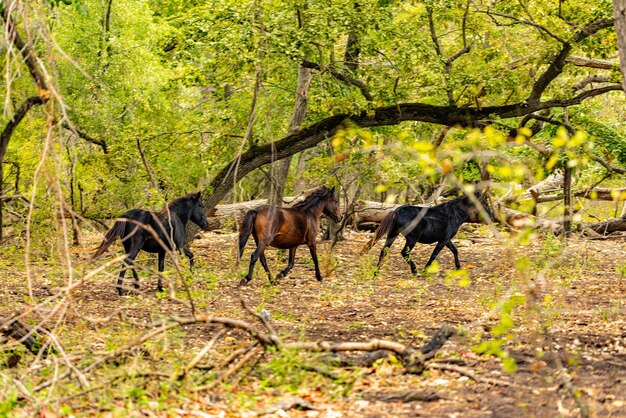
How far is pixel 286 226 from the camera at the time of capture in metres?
15.6

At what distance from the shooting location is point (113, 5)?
66.5ft

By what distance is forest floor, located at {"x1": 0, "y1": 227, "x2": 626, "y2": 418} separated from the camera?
20.8ft

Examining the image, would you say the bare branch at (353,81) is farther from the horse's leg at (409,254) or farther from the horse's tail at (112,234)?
the horse's tail at (112,234)

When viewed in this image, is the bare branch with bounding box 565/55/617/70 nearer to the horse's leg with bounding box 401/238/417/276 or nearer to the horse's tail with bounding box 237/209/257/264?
the horse's leg with bounding box 401/238/417/276

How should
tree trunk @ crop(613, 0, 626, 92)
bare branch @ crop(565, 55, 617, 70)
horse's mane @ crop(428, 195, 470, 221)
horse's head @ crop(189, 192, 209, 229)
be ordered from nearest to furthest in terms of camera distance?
1. tree trunk @ crop(613, 0, 626, 92)
2. horse's head @ crop(189, 192, 209, 229)
3. horse's mane @ crop(428, 195, 470, 221)
4. bare branch @ crop(565, 55, 617, 70)

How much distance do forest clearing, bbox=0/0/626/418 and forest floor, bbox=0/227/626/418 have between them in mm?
38

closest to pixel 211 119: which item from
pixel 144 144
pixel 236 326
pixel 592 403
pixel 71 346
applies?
pixel 144 144

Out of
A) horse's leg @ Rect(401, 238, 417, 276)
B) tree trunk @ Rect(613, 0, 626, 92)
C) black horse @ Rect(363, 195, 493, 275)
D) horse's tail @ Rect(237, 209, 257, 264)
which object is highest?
tree trunk @ Rect(613, 0, 626, 92)

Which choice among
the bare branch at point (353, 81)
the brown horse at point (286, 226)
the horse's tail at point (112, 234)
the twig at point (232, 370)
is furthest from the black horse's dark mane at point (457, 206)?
the twig at point (232, 370)

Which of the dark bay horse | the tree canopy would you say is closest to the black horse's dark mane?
the tree canopy

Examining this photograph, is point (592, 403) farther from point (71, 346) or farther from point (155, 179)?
point (155, 179)

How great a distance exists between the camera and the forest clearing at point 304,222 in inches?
264

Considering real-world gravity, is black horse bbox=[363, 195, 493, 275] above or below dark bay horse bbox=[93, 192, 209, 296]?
below

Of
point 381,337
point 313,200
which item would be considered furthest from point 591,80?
point 381,337
